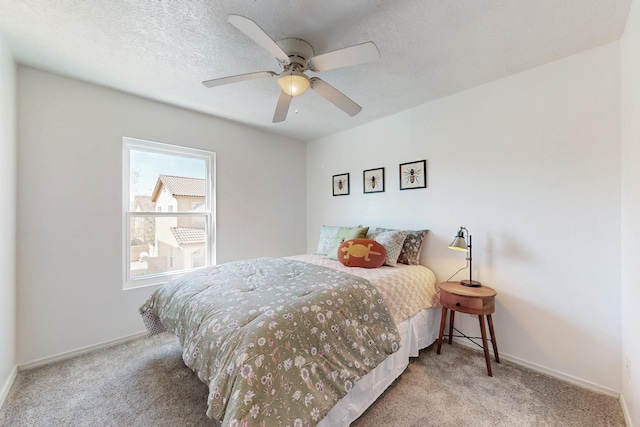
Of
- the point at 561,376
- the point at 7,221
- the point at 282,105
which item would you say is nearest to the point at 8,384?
the point at 7,221

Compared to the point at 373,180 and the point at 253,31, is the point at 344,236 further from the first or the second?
the point at 253,31

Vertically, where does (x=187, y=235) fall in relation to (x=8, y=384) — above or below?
above

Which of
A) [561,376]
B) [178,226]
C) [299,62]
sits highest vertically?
[299,62]

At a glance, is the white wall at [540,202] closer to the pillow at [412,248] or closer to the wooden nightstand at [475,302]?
the pillow at [412,248]

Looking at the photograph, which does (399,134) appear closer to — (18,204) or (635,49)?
(635,49)

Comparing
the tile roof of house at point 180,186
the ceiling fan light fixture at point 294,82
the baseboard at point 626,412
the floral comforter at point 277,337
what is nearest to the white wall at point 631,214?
the baseboard at point 626,412

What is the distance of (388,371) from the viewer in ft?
5.96

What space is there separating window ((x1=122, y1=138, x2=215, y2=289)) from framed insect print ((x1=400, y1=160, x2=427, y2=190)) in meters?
2.42

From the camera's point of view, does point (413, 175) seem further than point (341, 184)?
No

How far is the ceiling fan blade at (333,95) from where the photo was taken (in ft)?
5.89

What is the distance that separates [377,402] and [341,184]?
268cm

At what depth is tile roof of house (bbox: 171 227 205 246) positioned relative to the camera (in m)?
3.02

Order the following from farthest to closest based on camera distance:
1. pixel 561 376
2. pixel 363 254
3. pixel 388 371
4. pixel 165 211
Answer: pixel 165 211
pixel 363 254
pixel 561 376
pixel 388 371

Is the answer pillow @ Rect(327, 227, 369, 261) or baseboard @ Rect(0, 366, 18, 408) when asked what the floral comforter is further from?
baseboard @ Rect(0, 366, 18, 408)
